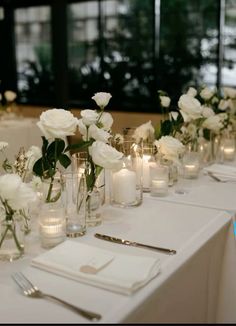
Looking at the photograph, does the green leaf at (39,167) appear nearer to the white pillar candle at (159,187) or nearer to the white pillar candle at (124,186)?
the white pillar candle at (124,186)

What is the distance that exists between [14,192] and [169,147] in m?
0.89

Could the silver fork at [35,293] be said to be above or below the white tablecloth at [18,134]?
above

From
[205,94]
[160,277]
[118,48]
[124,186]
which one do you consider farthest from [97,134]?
[118,48]

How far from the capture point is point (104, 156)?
56.9 inches

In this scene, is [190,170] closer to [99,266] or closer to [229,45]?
[99,266]

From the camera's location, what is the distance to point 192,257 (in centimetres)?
129

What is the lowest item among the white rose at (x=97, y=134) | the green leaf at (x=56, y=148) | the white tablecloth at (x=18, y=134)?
the white tablecloth at (x=18, y=134)

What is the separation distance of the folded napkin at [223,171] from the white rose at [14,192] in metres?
1.24

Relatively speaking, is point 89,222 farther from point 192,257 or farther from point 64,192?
point 192,257

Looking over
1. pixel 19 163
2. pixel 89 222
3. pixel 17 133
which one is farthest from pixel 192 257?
pixel 17 133

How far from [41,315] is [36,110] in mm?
6319

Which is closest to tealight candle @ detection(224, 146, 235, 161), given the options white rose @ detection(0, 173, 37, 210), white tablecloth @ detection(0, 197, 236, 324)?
white tablecloth @ detection(0, 197, 236, 324)

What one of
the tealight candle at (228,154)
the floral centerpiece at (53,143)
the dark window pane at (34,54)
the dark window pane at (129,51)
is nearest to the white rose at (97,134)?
the floral centerpiece at (53,143)

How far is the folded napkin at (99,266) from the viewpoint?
1.09m
